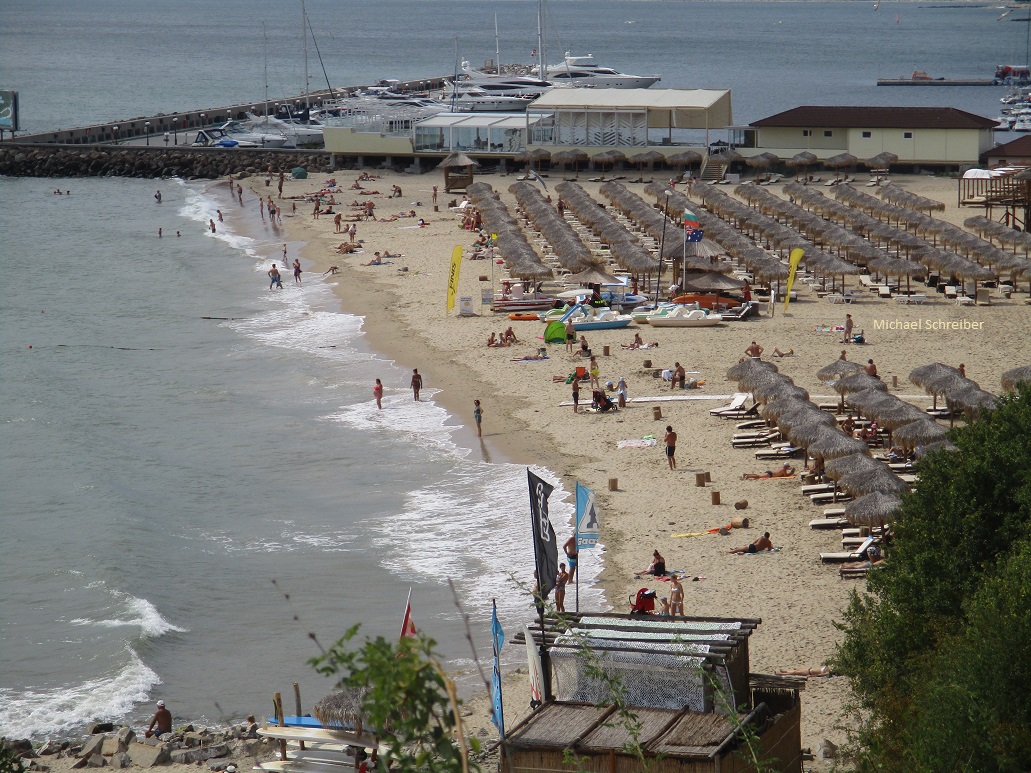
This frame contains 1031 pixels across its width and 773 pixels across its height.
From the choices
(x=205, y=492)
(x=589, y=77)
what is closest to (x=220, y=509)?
(x=205, y=492)

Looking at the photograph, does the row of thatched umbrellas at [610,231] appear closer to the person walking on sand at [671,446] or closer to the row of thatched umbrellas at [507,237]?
the row of thatched umbrellas at [507,237]

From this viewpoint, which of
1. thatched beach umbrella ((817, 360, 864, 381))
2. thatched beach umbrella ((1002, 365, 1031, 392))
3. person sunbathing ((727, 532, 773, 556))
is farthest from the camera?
thatched beach umbrella ((817, 360, 864, 381))

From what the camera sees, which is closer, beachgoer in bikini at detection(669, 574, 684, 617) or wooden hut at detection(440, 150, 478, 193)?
beachgoer in bikini at detection(669, 574, 684, 617)

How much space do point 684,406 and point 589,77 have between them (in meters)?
60.7

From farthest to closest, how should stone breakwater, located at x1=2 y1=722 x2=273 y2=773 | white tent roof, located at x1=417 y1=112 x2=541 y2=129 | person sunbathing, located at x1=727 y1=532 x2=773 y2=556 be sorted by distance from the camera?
white tent roof, located at x1=417 y1=112 x2=541 y2=129 → person sunbathing, located at x1=727 y1=532 x2=773 y2=556 → stone breakwater, located at x1=2 y1=722 x2=273 y2=773

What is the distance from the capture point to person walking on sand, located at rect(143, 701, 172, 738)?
1600 cm

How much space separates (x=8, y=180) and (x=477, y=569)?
61.3 metres

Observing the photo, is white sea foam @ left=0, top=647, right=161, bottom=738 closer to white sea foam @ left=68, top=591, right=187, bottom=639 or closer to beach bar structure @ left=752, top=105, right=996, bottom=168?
white sea foam @ left=68, top=591, right=187, bottom=639

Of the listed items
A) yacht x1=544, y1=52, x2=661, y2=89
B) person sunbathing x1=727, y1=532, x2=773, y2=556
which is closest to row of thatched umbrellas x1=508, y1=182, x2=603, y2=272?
person sunbathing x1=727, y1=532, x2=773, y2=556

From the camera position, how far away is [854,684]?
1384cm

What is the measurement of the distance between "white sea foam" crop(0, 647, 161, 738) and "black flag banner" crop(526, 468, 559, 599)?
6313 millimetres

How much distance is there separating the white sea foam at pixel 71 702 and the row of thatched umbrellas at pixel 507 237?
21.4 meters

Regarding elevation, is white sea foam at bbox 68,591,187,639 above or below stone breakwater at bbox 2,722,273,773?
above

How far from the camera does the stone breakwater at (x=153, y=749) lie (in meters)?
15.1
